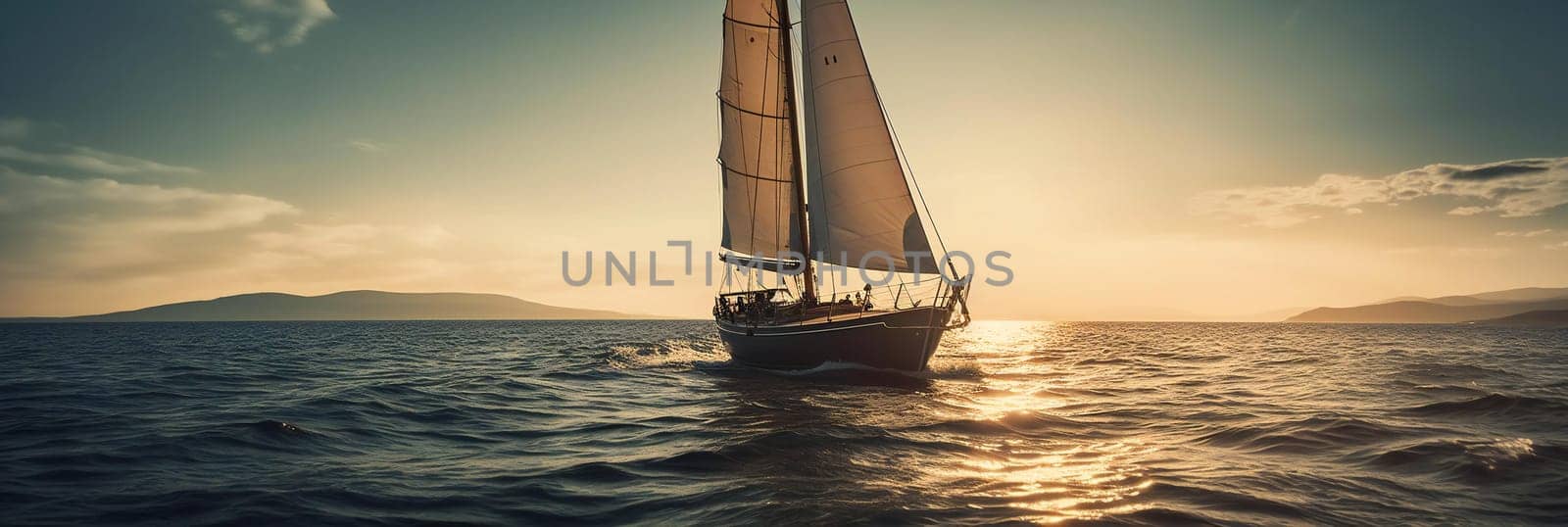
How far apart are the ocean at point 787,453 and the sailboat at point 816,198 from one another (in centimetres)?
246

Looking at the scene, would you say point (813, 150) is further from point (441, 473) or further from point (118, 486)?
point (118, 486)

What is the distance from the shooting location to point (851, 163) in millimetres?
22922

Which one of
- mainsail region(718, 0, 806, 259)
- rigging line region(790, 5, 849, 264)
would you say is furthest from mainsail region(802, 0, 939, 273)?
mainsail region(718, 0, 806, 259)

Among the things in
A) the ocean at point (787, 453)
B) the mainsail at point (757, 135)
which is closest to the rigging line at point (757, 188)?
the mainsail at point (757, 135)

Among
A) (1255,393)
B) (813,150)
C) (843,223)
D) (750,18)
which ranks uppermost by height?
(750,18)

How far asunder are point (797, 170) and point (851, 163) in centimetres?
543

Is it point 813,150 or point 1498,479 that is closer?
point 1498,479

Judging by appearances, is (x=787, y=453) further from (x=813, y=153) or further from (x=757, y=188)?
(x=757, y=188)

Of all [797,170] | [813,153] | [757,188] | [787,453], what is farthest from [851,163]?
[787,453]

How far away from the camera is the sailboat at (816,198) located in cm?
2245

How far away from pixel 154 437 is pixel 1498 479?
18.8 m

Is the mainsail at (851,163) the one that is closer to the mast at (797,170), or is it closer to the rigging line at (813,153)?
the rigging line at (813,153)

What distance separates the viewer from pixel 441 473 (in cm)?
919

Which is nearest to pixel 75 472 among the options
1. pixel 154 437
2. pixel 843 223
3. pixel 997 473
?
pixel 154 437
